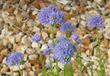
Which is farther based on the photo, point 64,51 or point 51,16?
point 51,16

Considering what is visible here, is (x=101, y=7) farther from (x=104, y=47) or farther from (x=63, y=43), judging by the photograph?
(x=63, y=43)

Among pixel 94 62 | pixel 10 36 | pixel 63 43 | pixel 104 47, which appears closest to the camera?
pixel 63 43

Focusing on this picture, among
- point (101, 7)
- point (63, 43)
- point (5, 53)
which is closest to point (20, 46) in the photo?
point (5, 53)

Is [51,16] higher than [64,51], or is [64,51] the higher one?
[51,16]

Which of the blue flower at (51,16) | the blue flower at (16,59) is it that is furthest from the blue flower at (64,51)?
the blue flower at (16,59)

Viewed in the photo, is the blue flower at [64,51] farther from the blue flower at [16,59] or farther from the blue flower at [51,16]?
the blue flower at [16,59]

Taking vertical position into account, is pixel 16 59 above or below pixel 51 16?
below

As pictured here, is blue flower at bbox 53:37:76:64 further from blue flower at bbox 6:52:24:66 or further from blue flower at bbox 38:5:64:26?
blue flower at bbox 6:52:24:66

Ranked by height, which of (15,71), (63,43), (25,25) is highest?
(63,43)

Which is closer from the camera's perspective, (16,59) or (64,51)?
(64,51)
